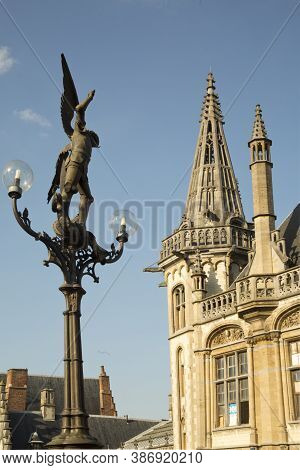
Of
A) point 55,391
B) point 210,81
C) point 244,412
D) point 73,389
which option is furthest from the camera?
point 55,391

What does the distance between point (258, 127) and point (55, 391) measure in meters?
43.2

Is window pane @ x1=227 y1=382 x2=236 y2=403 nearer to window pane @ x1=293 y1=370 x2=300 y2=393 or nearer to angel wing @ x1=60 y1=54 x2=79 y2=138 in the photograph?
window pane @ x1=293 y1=370 x2=300 y2=393

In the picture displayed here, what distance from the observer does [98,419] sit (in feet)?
190

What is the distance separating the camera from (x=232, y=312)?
25781mm

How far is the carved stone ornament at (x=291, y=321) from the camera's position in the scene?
23.3 meters

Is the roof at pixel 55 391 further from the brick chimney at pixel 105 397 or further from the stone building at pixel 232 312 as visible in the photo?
the stone building at pixel 232 312

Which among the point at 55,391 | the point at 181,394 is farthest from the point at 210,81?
the point at 55,391

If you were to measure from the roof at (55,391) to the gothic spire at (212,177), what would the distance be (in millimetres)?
33223

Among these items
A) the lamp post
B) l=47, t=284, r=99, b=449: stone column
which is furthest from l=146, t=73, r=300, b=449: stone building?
l=47, t=284, r=99, b=449: stone column

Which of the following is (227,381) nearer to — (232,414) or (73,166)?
(232,414)

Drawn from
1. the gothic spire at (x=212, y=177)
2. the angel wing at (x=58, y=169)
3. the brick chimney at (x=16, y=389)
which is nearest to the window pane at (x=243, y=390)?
the gothic spire at (x=212, y=177)

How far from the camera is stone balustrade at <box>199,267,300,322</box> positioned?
77.4ft
